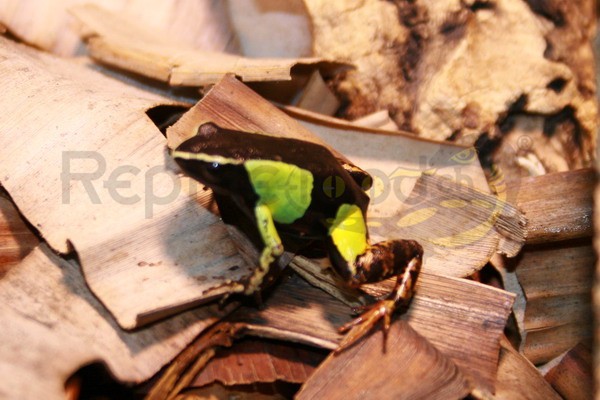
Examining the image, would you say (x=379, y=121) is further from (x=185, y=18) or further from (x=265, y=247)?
(x=185, y=18)

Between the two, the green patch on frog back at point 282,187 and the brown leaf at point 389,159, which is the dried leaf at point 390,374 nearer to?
the brown leaf at point 389,159

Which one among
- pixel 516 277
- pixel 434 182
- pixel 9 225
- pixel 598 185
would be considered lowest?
pixel 516 277

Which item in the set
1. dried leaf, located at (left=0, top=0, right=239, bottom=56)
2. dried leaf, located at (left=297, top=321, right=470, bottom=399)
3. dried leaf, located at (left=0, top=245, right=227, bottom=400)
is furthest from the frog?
dried leaf, located at (left=0, top=0, right=239, bottom=56)

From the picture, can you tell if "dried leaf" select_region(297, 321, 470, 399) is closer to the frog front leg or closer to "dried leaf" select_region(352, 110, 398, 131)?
the frog front leg

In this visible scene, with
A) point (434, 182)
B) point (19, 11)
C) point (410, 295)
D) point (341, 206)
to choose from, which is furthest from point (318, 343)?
point (19, 11)

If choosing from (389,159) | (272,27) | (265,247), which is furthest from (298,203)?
(272,27)

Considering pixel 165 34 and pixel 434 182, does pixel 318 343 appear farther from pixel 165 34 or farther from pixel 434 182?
pixel 165 34

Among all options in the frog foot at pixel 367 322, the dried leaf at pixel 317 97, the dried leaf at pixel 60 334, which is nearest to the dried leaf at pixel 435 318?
the frog foot at pixel 367 322
